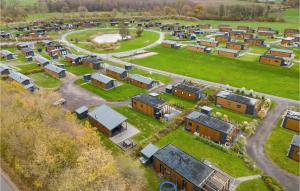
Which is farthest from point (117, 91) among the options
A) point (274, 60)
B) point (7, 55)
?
point (274, 60)

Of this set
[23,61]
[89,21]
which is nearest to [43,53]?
[23,61]

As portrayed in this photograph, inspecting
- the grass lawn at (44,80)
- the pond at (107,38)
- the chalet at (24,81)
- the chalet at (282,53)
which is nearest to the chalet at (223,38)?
the chalet at (282,53)

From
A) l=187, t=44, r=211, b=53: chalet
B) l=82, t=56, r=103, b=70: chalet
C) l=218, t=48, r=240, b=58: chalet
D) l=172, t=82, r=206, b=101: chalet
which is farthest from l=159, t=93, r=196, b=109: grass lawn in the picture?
l=187, t=44, r=211, b=53: chalet

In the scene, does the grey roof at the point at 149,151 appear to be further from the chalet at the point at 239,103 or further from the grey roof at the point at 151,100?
the chalet at the point at 239,103

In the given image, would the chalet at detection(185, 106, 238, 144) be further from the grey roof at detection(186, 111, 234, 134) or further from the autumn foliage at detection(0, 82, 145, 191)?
the autumn foliage at detection(0, 82, 145, 191)

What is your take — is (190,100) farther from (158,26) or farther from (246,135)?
(158,26)

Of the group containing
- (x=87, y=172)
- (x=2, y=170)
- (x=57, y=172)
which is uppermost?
(x=87, y=172)
